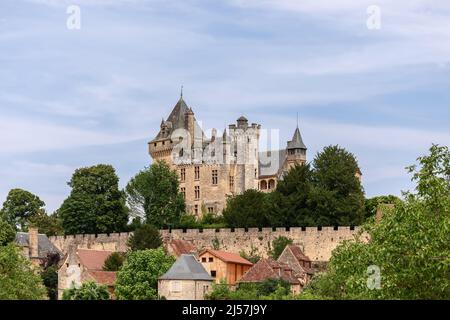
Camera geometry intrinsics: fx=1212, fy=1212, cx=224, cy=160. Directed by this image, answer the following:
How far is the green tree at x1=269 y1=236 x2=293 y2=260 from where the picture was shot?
83.8 metres

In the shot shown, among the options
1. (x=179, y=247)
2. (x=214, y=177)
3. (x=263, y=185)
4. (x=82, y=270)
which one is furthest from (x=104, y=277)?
(x=263, y=185)

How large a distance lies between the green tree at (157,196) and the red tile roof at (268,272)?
2107 cm

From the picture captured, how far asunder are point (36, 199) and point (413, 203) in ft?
252

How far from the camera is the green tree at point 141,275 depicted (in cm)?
7100

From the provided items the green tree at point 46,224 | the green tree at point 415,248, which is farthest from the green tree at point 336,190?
the green tree at point 415,248

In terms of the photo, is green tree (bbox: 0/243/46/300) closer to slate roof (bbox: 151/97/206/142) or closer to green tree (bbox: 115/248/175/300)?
green tree (bbox: 115/248/175/300)

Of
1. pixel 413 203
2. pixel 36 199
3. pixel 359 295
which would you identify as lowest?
pixel 359 295

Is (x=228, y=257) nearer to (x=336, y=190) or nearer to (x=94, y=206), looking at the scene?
(x=336, y=190)

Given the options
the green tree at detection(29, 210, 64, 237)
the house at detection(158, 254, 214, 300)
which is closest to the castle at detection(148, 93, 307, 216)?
the green tree at detection(29, 210, 64, 237)

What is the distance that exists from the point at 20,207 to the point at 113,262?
29.5 m

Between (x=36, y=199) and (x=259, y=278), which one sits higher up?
(x=36, y=199)

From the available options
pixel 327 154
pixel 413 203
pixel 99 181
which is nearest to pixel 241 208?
pixel 327 154

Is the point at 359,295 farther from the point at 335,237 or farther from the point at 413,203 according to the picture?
the point at 335,237

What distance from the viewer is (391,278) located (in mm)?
35781
